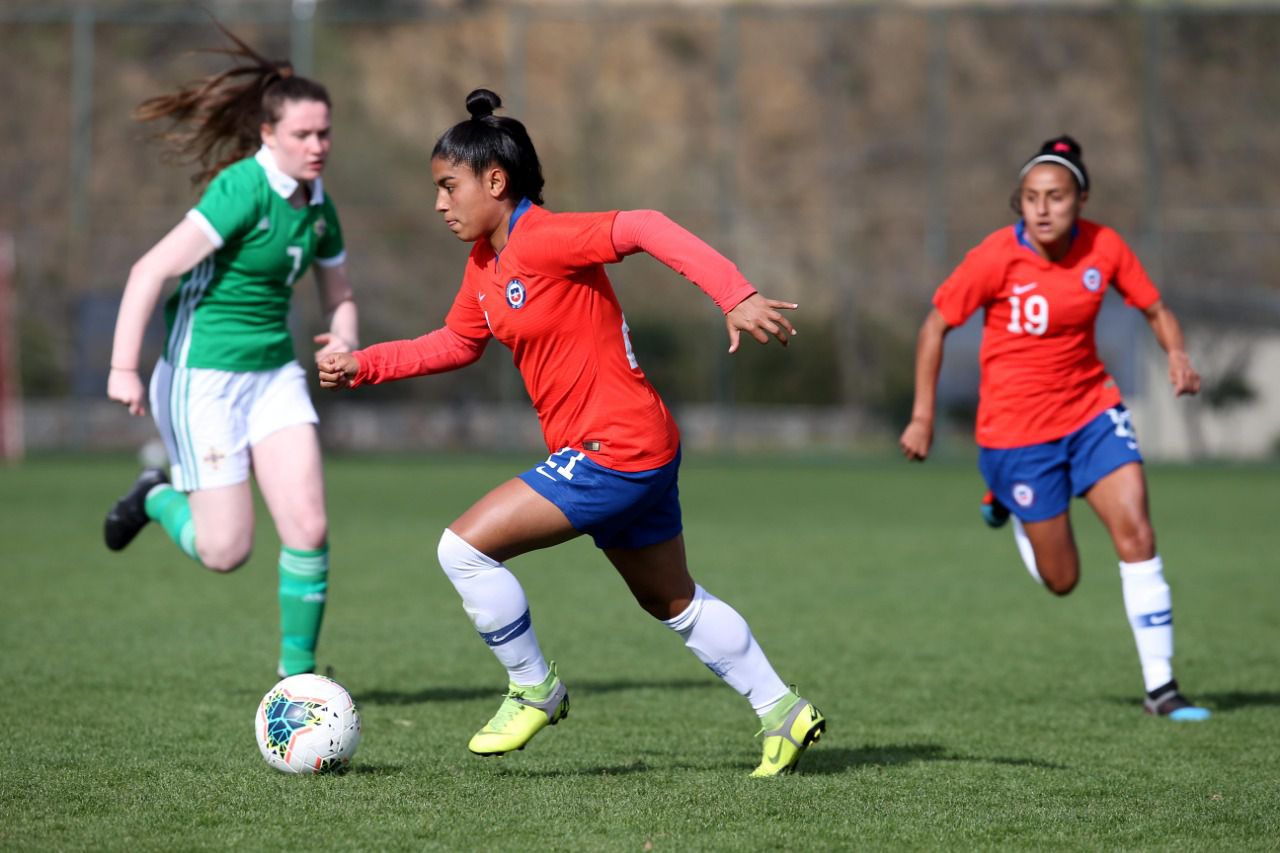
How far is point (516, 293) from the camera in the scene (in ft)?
15.4

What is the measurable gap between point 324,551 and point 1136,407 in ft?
63.1

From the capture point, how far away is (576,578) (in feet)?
34.3

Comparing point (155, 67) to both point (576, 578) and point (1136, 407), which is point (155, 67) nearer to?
point (1136, 407)

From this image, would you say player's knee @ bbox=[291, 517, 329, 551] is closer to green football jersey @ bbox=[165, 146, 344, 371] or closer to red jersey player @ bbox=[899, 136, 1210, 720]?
green football jersey @ bbox=[165, 146, 344, 371]

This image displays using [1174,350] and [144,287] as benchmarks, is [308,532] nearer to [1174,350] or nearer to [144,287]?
[144,287]

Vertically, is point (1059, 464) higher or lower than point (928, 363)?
lower

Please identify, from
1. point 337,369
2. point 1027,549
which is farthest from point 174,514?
point 1027,549

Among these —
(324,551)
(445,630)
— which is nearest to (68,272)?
(445,630)

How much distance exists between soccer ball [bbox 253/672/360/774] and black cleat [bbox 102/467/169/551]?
2371 mm

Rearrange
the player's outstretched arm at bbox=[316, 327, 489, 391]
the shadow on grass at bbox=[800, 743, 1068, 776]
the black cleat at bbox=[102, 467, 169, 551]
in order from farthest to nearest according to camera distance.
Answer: the black cleat at bbox=[102, 467, 169, 551]
the shadow on grass at bbox=[800, 743, 1068, 776]
the player's outstretched arm at bbox=[316, 327, 489, 391]

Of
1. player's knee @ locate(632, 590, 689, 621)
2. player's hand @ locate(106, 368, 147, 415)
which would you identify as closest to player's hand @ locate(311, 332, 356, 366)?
player's hand @ locate(106, 368, 147, 415)

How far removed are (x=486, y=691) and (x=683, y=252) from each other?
272cm

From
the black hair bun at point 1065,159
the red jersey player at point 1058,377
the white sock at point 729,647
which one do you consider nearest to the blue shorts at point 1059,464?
the red jersey player at point 1058,377

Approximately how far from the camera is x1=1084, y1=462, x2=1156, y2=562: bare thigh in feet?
20.4
